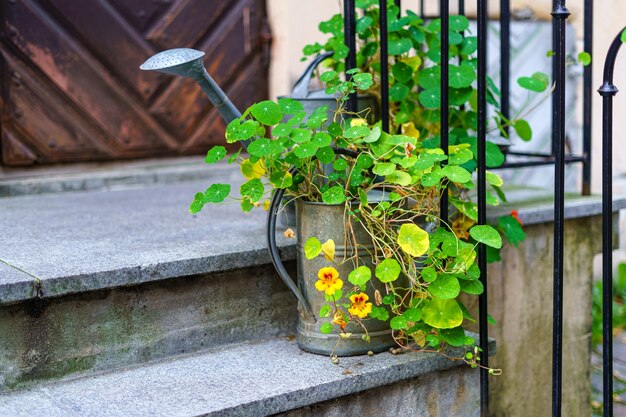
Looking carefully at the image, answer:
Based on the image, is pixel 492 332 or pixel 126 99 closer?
pixel 492 332

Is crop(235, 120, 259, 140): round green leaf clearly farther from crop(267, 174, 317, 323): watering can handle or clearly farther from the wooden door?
the wooden door

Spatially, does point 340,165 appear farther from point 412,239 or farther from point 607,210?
point 607,210

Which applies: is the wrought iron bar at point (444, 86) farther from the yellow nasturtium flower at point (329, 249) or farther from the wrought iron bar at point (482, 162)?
the yellow nasturtium flower at point (329, 249)

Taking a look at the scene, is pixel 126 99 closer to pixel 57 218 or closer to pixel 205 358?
pixel 57 218

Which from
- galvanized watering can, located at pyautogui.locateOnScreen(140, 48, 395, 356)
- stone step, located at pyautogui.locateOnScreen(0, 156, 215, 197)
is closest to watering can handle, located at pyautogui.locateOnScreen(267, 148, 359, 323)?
galvanized watering can, located at pyautogui.locateOnScreen(140, 48, 395, 356)

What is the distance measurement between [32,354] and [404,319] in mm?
767

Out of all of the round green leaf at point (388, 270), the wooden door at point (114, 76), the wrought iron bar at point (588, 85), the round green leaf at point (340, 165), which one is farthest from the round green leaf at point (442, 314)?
the wooden door at point (114, 76)

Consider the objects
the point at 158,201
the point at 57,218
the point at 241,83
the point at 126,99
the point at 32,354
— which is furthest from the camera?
the point at 241,83

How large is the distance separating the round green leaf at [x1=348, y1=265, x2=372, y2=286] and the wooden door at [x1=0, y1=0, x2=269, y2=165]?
173 centimetres

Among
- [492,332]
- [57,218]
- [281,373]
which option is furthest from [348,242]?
[57,218]

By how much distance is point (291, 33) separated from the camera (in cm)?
331

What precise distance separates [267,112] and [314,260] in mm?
333

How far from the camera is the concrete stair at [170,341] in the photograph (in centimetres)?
163

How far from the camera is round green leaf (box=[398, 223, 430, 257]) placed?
5.55 ft
